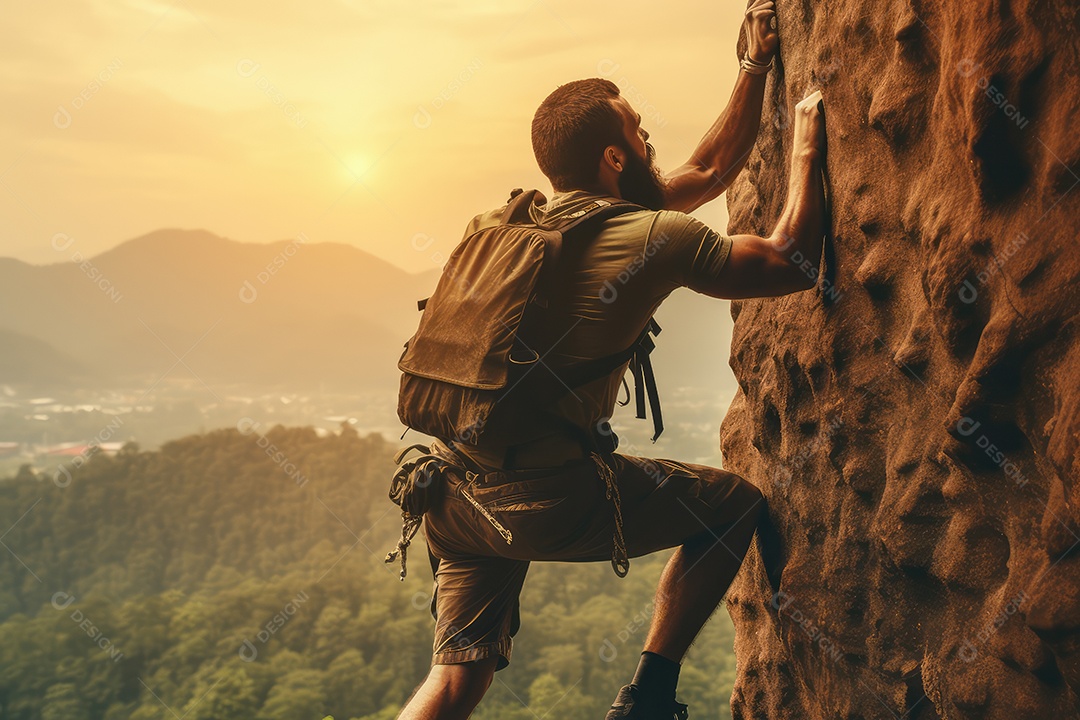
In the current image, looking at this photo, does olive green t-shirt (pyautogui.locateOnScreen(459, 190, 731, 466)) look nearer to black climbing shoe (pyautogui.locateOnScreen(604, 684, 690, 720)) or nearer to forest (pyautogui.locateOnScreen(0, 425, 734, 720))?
black climbing shoe (pyautogui.locateOnScreen(604, 684, 690, 720))

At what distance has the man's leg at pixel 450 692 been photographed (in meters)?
3.32

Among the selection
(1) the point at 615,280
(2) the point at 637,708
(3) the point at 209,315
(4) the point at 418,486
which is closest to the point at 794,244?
(1) the point at 615,280

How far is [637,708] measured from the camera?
3.38 metres

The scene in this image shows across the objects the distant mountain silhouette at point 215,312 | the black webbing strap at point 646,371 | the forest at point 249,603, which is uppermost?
the distant mountain silhouette at point 215,312

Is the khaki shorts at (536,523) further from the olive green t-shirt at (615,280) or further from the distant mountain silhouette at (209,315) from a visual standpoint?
the distant mountain silhouette at (209,315)

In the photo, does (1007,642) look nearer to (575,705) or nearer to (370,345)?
(575,705)

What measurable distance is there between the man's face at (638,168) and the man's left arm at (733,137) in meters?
0.13

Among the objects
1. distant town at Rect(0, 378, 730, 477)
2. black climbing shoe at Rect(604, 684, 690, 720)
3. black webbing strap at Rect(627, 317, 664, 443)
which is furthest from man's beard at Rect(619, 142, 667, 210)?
distant town at Rect(0, 378, 730, 477)

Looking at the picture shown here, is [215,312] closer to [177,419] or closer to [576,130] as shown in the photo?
[177,419]

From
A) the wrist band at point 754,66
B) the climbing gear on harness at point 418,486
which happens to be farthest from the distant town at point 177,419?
the climbing gear on harness at point 418,486

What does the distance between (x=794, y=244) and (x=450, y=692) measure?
A: 1.94 m

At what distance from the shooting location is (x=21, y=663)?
16875 millimetres

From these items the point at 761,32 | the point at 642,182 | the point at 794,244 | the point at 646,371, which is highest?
the point at 761,32

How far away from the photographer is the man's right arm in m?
3.02
